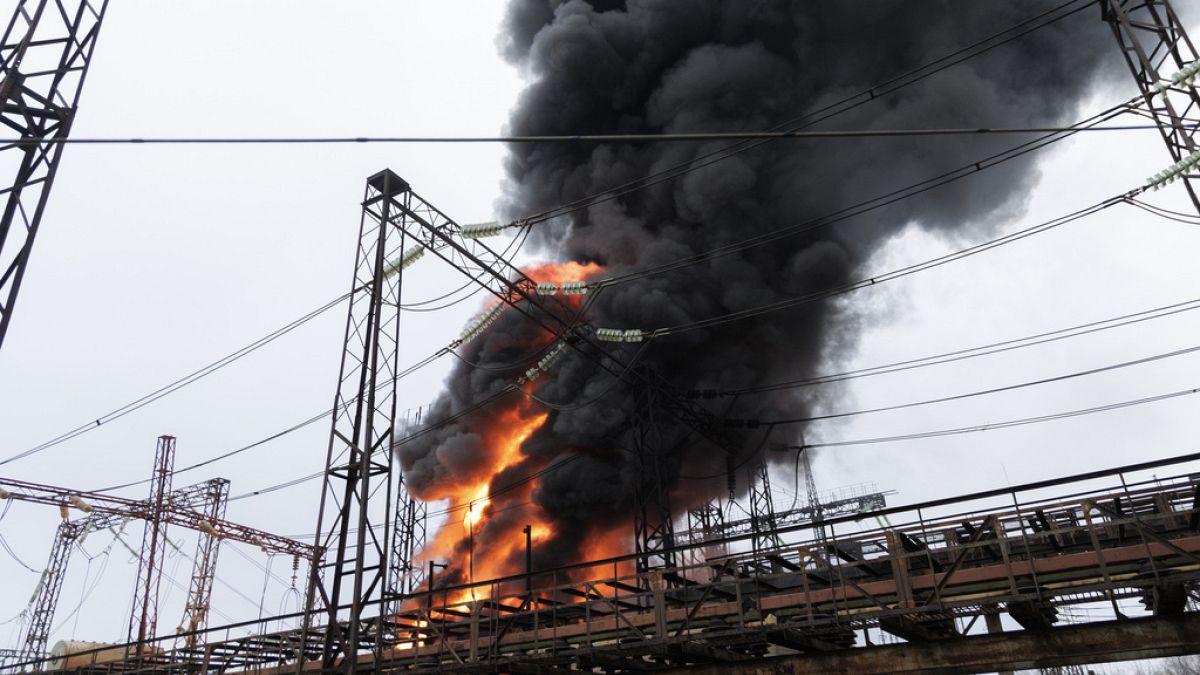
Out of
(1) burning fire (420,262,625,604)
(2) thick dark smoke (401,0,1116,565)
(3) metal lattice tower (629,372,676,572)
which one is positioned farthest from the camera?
(1) burning fire (420,262,625,604)

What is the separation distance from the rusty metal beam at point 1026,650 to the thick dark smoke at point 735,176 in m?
17.2

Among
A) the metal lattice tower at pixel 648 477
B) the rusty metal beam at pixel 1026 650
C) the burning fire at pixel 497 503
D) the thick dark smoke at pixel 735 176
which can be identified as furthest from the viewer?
the burning fire at pixel 497 503

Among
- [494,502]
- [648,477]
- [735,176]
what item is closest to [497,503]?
[494,502]

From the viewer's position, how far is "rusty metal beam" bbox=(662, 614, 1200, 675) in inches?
360

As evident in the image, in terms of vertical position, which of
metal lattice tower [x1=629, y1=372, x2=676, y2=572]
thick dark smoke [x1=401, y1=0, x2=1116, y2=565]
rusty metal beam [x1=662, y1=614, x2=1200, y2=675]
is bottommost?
rusty metal beam [x1=662, y1=614, x2=1200, y2=675]

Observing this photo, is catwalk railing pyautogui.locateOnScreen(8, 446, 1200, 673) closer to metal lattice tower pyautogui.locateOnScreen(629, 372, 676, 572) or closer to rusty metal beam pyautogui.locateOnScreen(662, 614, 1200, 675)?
rusty metal beam pyautogui.locateOnScreen(662, 614, 1200, 675)

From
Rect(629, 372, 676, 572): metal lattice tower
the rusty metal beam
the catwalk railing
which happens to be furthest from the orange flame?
the rusty metal beam

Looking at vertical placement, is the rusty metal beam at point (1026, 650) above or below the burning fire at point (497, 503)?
below

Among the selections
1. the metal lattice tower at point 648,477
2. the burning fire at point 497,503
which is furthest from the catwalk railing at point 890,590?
the burning fire at point 497,503

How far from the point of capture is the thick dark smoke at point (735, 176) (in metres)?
30.0

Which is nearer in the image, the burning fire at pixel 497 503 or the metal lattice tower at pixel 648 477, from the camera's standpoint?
the metal lattice tower at pixel 648 477

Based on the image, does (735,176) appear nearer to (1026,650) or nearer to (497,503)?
(497,503)

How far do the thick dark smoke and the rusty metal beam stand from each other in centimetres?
1721

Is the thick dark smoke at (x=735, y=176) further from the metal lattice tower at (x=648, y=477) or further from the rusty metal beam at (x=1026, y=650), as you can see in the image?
the rusty metal beam at (x=1026, y=650)
